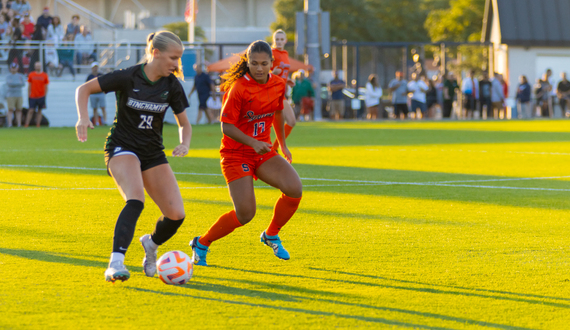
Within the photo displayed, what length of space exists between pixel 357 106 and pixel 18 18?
569 inches

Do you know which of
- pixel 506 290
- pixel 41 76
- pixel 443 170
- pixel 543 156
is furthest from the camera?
pixel 41 76

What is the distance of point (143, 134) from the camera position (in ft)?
16.5

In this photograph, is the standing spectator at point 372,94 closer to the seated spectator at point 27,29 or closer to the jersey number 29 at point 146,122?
the seated spectator at point 27,29

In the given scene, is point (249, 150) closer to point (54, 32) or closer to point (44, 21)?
point (54, 32)

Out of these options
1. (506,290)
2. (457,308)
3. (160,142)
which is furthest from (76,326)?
(506,290)

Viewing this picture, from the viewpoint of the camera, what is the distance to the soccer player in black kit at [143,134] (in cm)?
486

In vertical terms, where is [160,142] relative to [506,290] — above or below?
above

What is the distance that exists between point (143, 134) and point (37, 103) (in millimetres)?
21052

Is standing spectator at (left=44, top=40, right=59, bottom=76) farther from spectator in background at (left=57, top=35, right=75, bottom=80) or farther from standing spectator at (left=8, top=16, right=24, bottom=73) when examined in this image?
standing spectator at (left=8, top=16, right=24, bottom=73)

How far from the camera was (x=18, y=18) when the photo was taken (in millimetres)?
27609

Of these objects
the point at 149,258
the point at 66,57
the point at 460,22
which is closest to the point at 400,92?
the point at 66,57

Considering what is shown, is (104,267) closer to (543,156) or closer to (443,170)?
(443,170)

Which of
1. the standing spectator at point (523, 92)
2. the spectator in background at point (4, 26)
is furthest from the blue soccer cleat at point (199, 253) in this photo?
the standing spectator at point (523, 92)

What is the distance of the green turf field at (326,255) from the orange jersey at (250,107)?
0.95m
